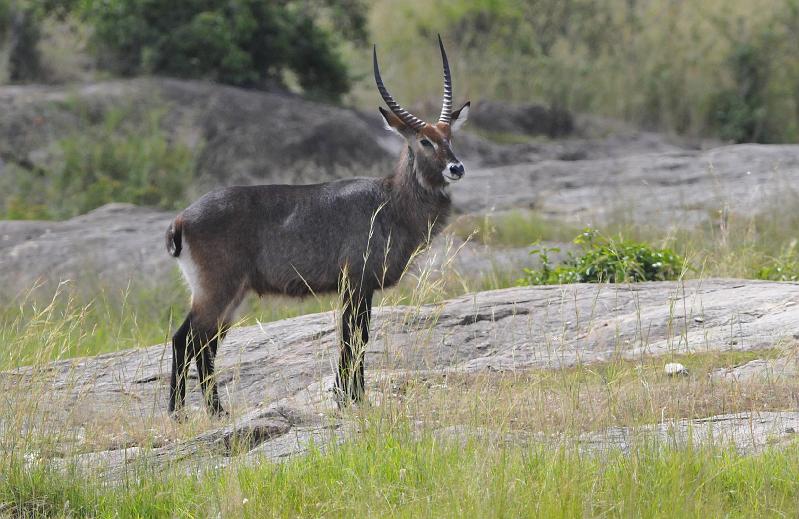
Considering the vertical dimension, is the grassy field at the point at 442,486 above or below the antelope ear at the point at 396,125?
below

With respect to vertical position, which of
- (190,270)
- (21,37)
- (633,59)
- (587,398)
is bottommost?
(587,398)

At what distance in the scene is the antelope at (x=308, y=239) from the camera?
20.9 ft

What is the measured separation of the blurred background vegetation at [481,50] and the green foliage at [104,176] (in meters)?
2.48

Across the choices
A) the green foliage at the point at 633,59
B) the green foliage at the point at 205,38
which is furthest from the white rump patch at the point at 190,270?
the green foliage at the point at 633,59

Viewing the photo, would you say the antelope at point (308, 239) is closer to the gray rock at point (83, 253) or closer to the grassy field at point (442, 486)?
the grassy field at point (442, 486)

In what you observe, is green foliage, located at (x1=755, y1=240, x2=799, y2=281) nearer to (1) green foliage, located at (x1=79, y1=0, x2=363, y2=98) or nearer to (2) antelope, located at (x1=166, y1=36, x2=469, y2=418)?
(2) antelope, located at (x1=166, y1=36, x2=469, y2=418)

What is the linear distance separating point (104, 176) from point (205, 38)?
10.8 feet

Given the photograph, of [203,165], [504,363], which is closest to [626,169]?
[203,165]

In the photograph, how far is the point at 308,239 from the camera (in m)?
6.52

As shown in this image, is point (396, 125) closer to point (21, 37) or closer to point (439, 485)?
point (439, 485)

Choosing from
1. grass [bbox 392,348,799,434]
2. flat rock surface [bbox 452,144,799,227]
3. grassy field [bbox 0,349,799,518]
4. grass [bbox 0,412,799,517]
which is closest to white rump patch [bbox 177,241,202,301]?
grass [bbox 392,348,799,434]

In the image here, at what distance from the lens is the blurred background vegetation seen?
16125 millimetres

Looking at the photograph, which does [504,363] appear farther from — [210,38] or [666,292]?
[210,38]

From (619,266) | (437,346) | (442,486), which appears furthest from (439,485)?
(619,266)
